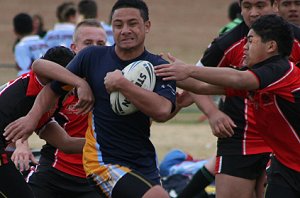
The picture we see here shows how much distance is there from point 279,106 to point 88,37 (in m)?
2.16

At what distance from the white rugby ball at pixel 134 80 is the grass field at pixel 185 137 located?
691cm

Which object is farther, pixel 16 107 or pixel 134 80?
pixel 16 107

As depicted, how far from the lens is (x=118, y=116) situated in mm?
6793

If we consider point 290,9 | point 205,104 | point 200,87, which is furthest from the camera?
point 290,9

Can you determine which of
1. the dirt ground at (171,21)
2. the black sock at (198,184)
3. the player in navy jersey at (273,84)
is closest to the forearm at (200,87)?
the player in navy jersey at (273,84)

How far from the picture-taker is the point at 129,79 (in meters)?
6.62

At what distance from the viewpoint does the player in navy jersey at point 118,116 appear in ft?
22.0

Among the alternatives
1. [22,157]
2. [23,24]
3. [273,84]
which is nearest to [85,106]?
[22,157]

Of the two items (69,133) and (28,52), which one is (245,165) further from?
(28,52)

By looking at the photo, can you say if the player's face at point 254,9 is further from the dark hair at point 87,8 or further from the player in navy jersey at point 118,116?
the dark hair at point 87,8

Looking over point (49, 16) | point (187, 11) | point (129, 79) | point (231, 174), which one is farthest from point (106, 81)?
point (187, 11)

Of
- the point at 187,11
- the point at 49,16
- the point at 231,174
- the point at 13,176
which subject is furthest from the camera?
the point at 187,11

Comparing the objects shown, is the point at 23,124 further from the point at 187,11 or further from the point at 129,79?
the point at 187,11

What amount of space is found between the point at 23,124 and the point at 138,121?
84cm
